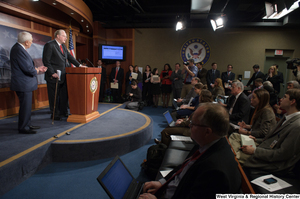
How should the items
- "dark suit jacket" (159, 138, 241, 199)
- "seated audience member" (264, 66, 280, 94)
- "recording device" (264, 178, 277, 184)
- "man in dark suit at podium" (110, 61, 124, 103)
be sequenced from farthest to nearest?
"man in dark suit at podium" (110, 61, 124, 103) → "seated audience member" (264, 66, 280, 94) → "recording device" (264, 178, 277, 184) → "dark suit jacket" (159, 138, 241, 199)

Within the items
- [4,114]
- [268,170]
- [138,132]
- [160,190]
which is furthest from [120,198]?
[4,114]

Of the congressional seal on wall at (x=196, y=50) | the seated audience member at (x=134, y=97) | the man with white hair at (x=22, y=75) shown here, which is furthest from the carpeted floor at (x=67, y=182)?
the congressional seal on wall at (x=196, y=50)

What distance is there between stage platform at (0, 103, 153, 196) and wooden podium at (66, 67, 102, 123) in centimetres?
18

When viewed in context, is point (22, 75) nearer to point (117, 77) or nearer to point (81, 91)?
point (81, 91)

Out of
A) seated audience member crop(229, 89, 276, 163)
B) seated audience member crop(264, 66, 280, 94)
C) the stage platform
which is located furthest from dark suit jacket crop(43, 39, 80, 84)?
seated audience member crop(264, 66, 280, 94)

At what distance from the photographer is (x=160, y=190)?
3.99 ft

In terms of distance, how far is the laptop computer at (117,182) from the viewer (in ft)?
3.65

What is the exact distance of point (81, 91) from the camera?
3111 mm

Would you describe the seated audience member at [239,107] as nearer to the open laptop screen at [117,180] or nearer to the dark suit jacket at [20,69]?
the open laptop screen at [117,180]

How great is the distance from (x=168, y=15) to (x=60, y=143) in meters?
5.62

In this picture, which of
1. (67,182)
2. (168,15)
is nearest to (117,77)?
(168,15)

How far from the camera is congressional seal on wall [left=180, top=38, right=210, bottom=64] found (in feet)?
23.2

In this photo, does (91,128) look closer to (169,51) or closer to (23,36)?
(23,36)

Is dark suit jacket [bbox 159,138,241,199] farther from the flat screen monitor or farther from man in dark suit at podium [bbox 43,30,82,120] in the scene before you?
the flat screen monitor
